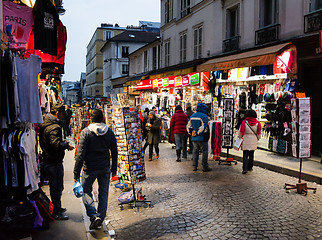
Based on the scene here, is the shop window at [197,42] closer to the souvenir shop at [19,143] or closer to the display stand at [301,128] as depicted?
the display stand at [301,128]

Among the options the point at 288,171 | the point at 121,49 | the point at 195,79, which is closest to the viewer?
the point at 288,171

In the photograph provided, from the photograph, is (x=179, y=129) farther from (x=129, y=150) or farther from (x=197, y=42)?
(x=197, y=42)

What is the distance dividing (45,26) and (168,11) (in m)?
17.4

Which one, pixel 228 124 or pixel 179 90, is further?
pixel 179 90

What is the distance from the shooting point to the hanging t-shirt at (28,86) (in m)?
4.02

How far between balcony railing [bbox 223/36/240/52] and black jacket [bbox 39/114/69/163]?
10516 mm

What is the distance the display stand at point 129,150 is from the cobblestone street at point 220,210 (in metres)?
0.39

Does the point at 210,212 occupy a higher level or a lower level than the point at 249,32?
lower

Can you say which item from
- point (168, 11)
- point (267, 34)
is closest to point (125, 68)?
point (168, 11)

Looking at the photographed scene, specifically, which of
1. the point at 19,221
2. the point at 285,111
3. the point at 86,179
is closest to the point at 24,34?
the point at 86,179

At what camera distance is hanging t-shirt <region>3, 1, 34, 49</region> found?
16.8ft

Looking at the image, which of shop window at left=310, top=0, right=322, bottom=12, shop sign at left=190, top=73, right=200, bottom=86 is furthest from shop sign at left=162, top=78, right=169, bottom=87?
shop window at left=310, top=0, right=322, bottom=12

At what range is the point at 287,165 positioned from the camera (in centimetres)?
929

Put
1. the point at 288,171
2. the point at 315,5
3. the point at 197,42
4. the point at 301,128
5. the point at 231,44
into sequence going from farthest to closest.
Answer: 1. the point at 197,42
2. the point at 231,44
3. the point at 315,5
4. the point at 288,171
5. the point at 301,128
